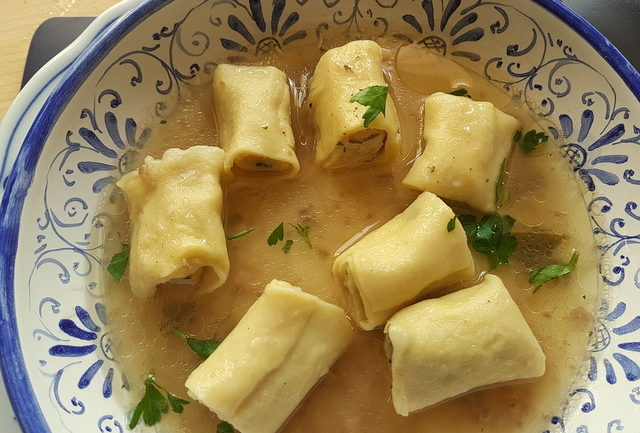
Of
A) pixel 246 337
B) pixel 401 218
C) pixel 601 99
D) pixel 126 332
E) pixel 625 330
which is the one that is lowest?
pixel 126 332

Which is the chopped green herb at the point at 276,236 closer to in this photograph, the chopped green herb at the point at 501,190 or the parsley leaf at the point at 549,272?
the chopped green herb at the point at 501,190

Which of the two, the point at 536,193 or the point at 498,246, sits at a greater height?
the point at 536,193

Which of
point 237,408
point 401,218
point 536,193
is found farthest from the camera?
point 536,193

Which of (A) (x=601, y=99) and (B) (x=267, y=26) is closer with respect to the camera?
(A) (x=601, y=99)

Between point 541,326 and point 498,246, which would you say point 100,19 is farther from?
point 541,326

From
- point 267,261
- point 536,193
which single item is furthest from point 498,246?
point 267,261

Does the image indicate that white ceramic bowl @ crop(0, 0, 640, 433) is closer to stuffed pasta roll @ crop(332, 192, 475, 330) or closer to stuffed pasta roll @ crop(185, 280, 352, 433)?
stuffed pasta roll @ crop(185, 280, 352, 433)
